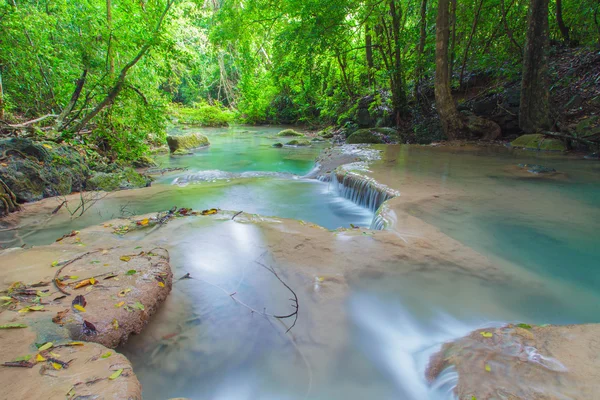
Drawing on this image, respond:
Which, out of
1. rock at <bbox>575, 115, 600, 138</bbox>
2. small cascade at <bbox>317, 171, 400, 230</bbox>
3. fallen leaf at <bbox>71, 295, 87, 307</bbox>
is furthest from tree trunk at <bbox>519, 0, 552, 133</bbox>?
fallen leaf at <bbox>71, 295, 87, 307</bbox>

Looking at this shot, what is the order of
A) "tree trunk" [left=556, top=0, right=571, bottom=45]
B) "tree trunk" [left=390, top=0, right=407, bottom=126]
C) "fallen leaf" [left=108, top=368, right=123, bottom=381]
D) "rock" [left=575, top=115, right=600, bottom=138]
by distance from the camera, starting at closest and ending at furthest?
1. "fallen leaf" [left=108, top=368, right=123, bottom=381]
2. "rock" [left=575, top=115, right=600, bottom=138]
3. "tree trunk" [left=556, top=0, right=571, bottom=45]
4. "tree trunk" [left=390, top=0, right=407, bottom=126]

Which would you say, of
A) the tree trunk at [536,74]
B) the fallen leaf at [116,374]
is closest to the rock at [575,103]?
the tree trunk at [536,74]

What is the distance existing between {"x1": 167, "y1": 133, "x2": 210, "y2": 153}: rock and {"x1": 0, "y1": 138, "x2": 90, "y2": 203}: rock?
7055 millimetres

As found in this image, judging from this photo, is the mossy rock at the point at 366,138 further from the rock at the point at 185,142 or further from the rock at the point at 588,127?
the rock at the point at 185,142

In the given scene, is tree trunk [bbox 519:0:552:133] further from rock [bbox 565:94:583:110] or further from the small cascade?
the small cascade

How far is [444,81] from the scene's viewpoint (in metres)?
10.3

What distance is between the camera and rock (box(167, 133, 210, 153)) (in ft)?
47.2

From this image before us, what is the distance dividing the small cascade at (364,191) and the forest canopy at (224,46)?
4.29 metres

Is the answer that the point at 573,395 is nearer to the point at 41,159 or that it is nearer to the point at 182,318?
the point at 182,318

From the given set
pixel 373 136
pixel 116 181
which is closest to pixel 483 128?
pixel 373 136

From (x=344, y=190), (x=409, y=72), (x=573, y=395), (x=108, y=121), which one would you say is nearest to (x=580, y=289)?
(x=573, y=395)

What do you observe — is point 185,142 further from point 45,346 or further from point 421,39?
point 45,346

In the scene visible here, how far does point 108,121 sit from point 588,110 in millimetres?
12865

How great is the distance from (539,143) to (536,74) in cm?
187
